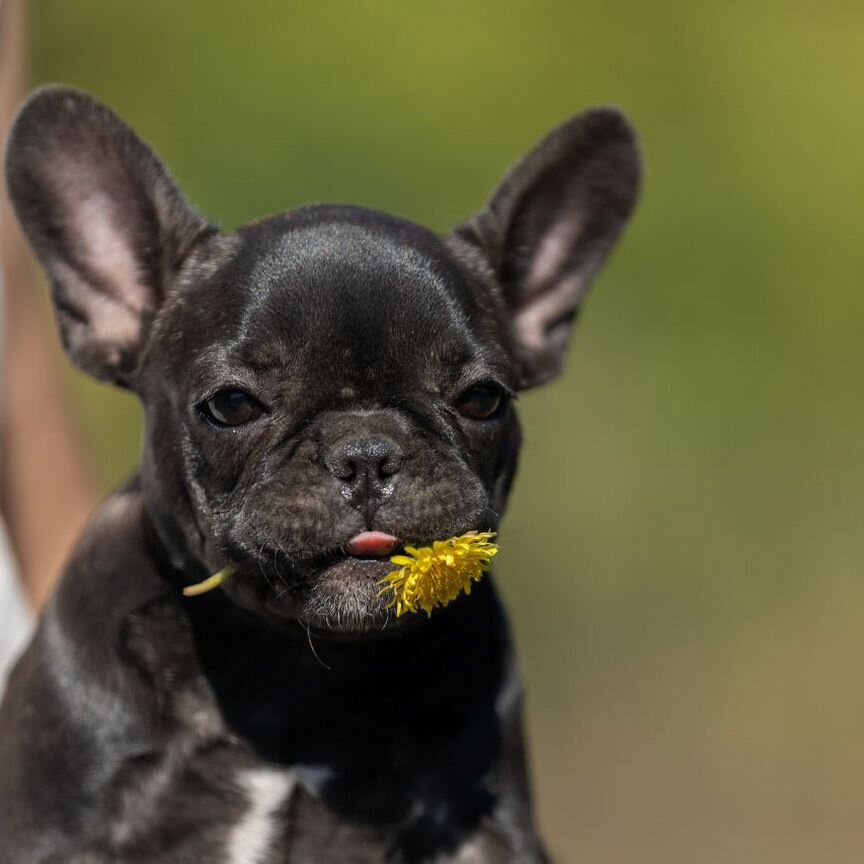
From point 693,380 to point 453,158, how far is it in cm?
136

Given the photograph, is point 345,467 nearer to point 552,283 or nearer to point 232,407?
point 232,407

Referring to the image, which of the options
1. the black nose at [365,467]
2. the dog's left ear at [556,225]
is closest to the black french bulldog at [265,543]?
the black nose at [365,467]

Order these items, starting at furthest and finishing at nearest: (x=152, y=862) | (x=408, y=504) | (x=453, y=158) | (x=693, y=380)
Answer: (x=453, y=158) < (x=693, y=380) < (x=152, y=862) < (x=408, y=504)

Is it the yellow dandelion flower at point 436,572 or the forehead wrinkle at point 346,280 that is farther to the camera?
the forehead wrinkle at point 346,280

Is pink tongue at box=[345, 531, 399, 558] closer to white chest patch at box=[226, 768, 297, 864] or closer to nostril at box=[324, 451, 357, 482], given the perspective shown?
nostril at box=[324, 451, 357, 482]

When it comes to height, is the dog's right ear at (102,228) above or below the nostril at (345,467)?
above

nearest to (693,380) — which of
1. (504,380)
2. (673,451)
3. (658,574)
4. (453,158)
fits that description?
(673,451)

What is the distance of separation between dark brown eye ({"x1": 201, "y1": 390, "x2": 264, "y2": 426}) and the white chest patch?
57cm

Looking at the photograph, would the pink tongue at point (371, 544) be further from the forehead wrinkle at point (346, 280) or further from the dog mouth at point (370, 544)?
the forehead wrinkle at point (346, 280)

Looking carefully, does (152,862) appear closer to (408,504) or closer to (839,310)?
(408,504)

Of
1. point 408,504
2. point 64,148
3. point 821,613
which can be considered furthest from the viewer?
point 821,613

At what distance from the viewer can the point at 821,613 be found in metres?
6.18

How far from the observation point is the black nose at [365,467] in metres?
2.62

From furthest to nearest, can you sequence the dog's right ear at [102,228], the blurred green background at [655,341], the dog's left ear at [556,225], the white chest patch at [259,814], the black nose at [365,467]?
the blurred green background at [655,341] → the dog's left ear at [556,225] → the dog's right ear at [102,228] → the white chest patch at [259,814] → the black nose at [365,467]
